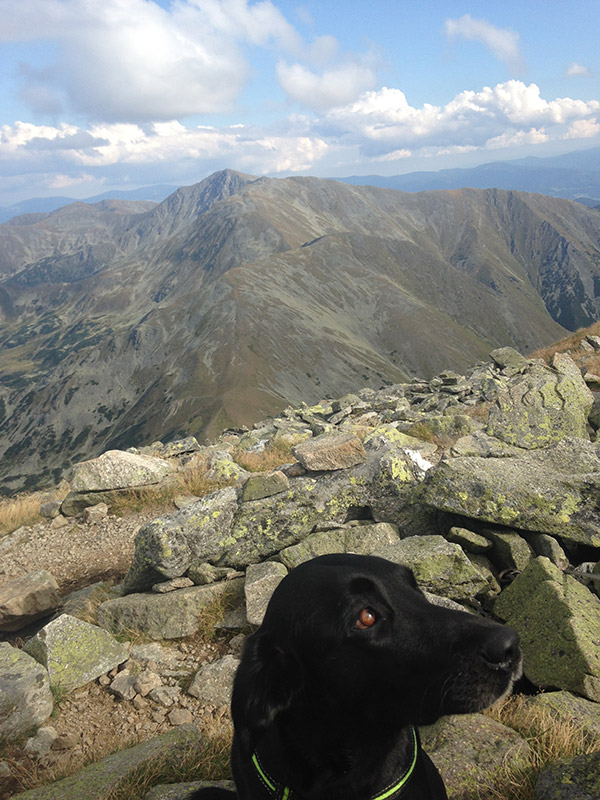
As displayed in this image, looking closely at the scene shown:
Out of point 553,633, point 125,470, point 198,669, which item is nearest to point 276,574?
point 198,669

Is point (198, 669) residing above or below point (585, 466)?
below

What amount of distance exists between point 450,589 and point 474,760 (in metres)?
2.92

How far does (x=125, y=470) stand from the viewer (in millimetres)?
14211

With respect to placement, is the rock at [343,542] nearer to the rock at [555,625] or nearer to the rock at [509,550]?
the rock at [509,550]

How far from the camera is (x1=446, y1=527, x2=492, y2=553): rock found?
296 inches

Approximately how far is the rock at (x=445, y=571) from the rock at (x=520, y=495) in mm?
922

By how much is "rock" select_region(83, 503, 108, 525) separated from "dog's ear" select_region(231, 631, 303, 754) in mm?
11919

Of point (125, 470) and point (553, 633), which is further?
point (125, 470)

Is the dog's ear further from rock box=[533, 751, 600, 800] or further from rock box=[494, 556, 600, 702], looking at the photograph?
rock box=[494, 556, 600, 702]

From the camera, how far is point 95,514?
13344 mm

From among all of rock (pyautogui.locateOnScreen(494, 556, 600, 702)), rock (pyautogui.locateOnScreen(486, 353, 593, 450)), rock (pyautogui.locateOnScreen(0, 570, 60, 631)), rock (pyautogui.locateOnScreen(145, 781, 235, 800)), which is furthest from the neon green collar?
rock (pyautogui.locateOnScreen(486, 353, 593, 450))

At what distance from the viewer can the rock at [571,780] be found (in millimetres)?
3158

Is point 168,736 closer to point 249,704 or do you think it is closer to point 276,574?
point 276,574

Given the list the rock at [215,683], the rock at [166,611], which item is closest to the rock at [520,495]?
the rock at [166,611]
